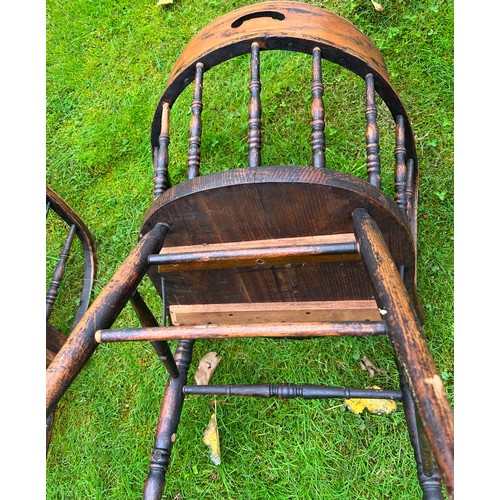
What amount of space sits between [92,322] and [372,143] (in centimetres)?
83

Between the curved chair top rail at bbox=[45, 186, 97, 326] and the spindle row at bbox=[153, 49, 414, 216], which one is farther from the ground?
the spindle row at bbox=[153, 49, 414, 216]

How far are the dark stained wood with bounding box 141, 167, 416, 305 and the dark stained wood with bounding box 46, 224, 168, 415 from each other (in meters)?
0.13

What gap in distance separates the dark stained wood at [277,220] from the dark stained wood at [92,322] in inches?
5.3

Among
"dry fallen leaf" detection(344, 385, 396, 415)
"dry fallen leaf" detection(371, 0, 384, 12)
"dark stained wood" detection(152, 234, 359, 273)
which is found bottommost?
"dry fallen leaf" detection(344, 385, 396, 415)

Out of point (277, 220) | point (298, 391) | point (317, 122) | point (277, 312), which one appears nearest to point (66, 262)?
point (277, 312)

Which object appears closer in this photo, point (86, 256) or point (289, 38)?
point (289, 38)

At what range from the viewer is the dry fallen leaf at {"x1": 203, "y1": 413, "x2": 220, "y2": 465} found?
1929mm

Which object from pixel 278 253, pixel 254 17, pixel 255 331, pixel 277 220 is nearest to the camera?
pixel 255 331

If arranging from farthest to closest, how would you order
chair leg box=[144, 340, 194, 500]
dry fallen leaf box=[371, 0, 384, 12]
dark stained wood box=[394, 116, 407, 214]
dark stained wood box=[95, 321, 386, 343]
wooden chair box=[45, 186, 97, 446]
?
dry fallen leaf box=[371, 0, 384, 12], wooden chair box=[45, 186, 97, 446], chair leg box=[144, 340, 194, 500], dark stained wood box=[394, 116, 407, 214], dark stained wood box=[95, 321, 386, 343]

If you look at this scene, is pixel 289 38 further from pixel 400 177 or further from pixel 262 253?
pixel 262 253

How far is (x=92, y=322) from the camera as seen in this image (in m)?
1.00

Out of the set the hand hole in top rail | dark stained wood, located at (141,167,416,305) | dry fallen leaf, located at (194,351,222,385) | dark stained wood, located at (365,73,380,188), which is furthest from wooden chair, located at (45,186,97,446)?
dark stained wood, located at (365,73,380,188)

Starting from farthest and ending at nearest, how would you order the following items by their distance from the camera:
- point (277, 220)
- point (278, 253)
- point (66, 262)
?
point (66, 262) → point (277, 220) → point (278, 253)

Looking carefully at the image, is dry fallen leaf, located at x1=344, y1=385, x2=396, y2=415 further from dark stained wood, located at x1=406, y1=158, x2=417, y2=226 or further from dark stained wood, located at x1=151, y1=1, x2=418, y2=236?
dark stained wood, located at x1=151, y1=1, x2=418, y2=236
